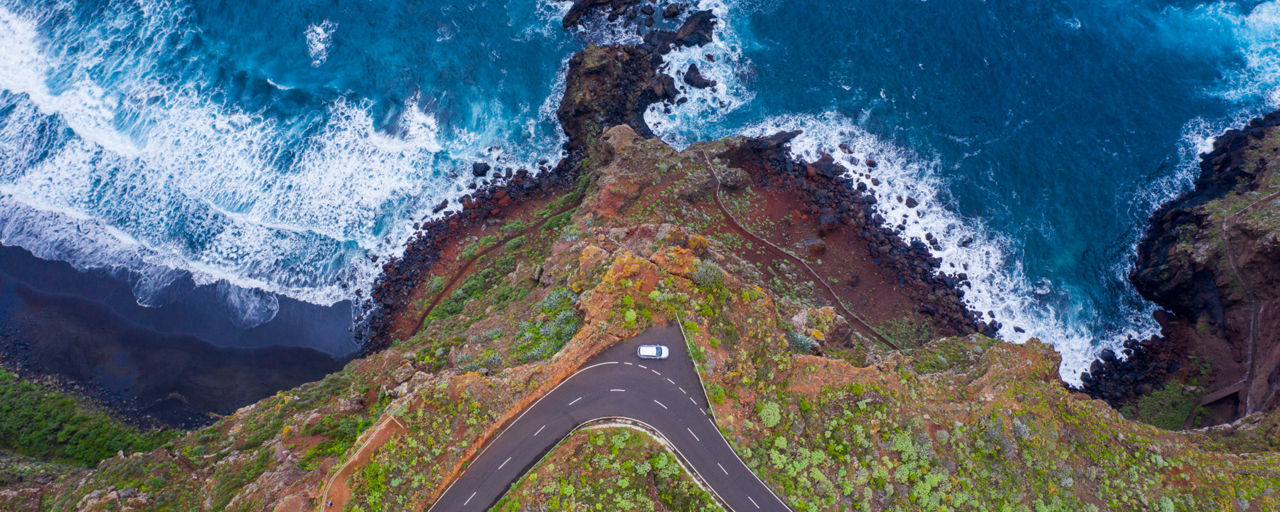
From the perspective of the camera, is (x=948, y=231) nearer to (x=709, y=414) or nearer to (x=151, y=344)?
(x=709, y=414)

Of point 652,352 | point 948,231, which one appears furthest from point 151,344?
point 948,231

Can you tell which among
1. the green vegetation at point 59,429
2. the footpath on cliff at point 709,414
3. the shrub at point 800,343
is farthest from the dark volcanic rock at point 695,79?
the green vegetation at point 59,429

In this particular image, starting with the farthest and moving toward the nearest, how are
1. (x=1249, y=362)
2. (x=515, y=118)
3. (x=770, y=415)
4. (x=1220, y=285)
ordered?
1. (x=515, y=118)
2. (x=1220, y=285)
3. (x=1249, y=362)
4. (x=770, y=415)

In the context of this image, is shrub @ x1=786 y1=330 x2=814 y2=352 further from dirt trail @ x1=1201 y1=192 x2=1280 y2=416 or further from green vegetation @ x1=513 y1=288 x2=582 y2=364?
dirt trail @ x1=1201 y1=192 x2=1280 y2=416

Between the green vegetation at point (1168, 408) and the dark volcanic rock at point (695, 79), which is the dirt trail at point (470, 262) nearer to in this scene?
the dark volcanic rock at point (695, 79)

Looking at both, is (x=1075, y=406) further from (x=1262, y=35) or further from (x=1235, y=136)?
(x=1262, y=35)

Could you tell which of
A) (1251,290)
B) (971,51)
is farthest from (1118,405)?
(971,51)
